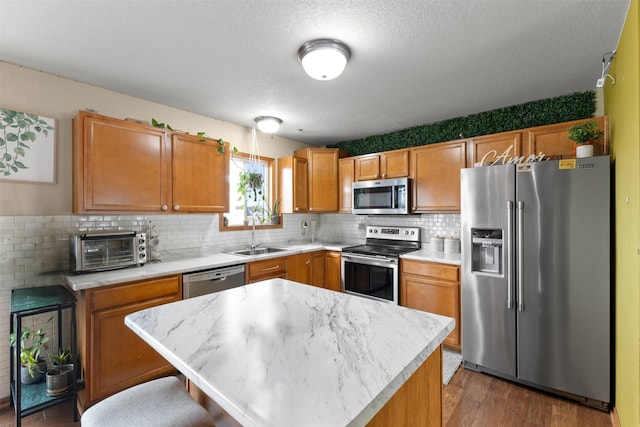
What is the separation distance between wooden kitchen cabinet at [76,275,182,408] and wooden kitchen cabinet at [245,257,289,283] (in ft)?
2.75

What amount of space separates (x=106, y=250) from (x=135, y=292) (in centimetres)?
43

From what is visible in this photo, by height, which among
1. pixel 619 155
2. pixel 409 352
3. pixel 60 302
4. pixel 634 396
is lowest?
pixel 634 396

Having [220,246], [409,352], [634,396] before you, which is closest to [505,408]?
[634,396]

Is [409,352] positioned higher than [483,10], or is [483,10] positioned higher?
[483,10]

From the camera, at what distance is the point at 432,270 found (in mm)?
2955

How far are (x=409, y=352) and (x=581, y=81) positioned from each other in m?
2.89

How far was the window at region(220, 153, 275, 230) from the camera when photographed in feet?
12.0

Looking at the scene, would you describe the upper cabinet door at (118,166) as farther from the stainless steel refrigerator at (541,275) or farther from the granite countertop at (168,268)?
the stainless steel refrigerator at (541,275)

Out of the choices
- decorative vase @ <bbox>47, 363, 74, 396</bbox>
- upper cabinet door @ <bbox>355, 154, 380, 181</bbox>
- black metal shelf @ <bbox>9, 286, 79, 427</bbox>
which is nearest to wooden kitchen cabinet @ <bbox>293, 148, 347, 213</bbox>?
upper cabinet door @ <bbox>355, 154, 380, 181</bbox>

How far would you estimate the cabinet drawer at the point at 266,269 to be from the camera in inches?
118

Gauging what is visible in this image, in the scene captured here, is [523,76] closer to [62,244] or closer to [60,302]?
[60,302]

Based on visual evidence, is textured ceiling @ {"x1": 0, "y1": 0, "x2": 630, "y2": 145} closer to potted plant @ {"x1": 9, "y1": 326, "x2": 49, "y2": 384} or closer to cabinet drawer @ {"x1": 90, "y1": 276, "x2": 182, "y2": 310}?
cabinet drawer @ {"x1": 90, "y1": 276, "x2": 182, "y2": 310}

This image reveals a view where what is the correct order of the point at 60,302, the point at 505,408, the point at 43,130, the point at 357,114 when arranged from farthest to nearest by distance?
the point at 357,114 → the point at 43,130 → the point at 505,408 → the point at 60,302

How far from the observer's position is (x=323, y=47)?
73.0 inches
